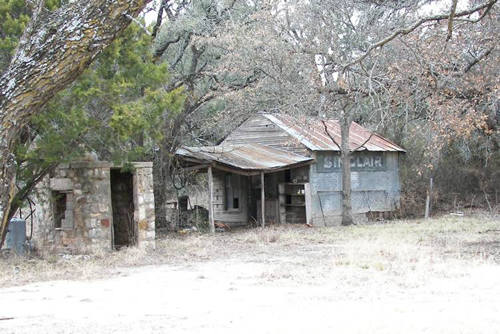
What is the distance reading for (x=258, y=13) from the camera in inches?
752

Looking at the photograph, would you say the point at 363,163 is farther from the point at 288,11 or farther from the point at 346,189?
the point at 288,11

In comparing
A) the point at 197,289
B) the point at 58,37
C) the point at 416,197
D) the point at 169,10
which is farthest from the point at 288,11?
the point at 58,37

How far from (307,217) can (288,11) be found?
755 centimetres

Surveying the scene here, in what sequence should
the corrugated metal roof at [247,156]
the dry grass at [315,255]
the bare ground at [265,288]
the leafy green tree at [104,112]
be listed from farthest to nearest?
1. the corrugated metal roof at [247,156]
2. the leafy green tree at [104,112]
3. the dry grass at [315,255]
4. the bare ground at [265,288]

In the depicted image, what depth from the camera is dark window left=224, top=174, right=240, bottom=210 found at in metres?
25.5

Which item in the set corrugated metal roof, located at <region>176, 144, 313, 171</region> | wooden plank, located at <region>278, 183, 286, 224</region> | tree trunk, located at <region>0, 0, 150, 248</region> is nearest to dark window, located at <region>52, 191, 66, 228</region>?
corrugated metal roof, located at <region>176, 144, 313, 171</region>

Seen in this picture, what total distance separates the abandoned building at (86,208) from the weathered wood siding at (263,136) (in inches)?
350

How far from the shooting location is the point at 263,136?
25188 millimetres

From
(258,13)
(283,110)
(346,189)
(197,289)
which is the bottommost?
(197,289)

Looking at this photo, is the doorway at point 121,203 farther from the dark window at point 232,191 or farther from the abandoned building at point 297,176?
the dark window at point 232,191

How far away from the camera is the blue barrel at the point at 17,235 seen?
1538 centimetres

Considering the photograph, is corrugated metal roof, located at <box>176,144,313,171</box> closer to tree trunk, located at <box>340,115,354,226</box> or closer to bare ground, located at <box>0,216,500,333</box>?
tree trunk, located at <box>340,115,354,226</box>

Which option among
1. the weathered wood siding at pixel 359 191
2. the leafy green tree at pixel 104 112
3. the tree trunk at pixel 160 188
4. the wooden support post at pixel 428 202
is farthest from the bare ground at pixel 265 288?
the wooden support post at pixel 428 202

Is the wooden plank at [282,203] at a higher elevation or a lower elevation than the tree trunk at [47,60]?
lower
